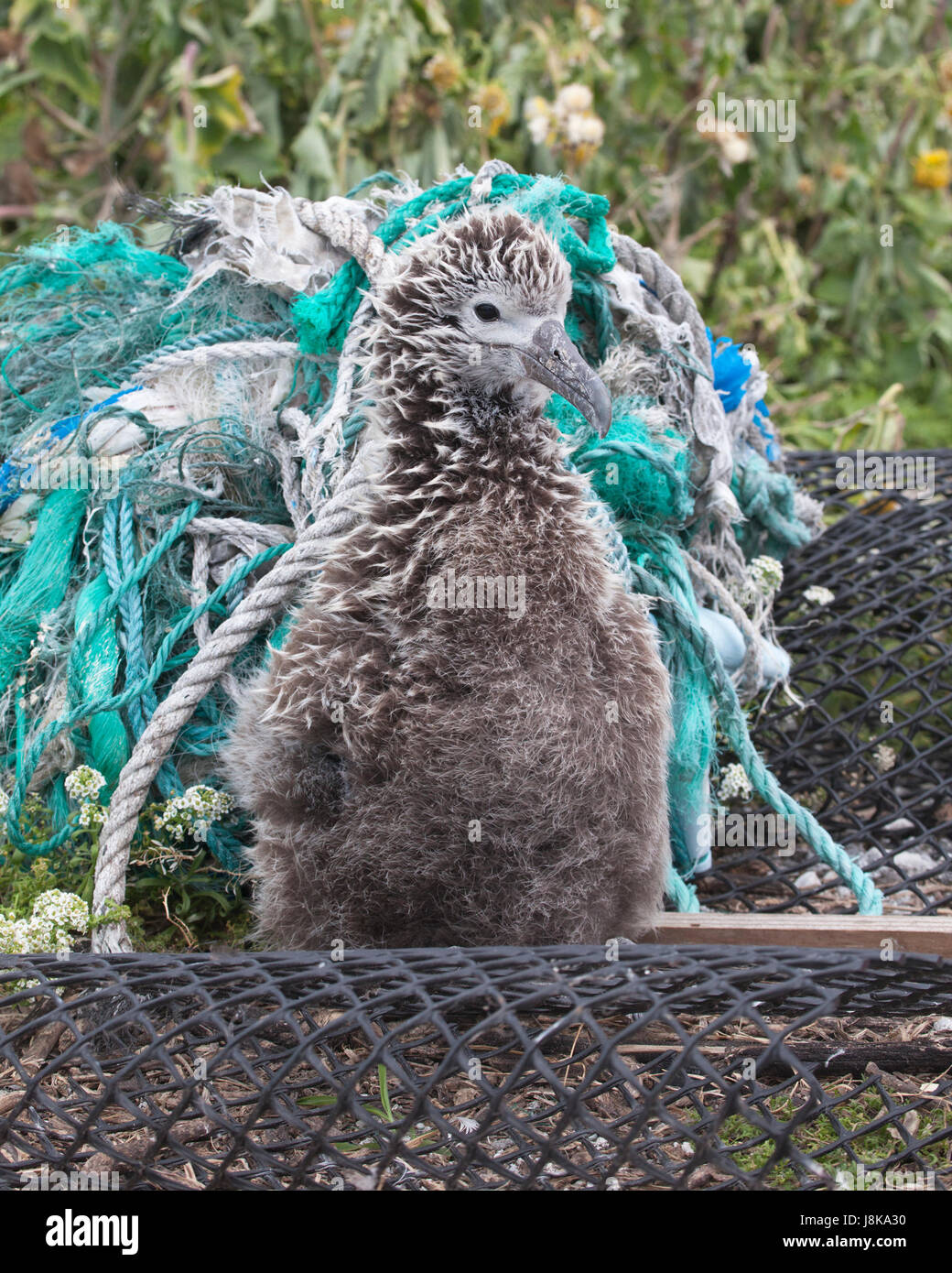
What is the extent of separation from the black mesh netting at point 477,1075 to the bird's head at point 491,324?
3.46 ft

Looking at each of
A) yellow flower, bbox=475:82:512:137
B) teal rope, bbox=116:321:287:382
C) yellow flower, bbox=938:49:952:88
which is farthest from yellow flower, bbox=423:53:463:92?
teal rope, bbox=116:321:287:382

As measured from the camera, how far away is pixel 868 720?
138 inches

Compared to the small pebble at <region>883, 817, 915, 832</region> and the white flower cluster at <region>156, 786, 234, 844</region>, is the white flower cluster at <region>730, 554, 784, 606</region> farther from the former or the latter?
the white flower cluster at <region>156, 786, 234, 844</region>

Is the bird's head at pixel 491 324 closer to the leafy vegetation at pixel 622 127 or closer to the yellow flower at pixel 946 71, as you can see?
the leafy vegetation at pixel 622 127

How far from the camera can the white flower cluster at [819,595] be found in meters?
3.51

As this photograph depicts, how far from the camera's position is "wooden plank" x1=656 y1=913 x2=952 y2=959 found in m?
2.41

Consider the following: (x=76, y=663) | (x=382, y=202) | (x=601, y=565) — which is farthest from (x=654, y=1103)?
(x=382, y=202)

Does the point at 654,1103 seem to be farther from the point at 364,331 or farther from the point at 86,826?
the point at 364,331

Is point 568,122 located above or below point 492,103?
below

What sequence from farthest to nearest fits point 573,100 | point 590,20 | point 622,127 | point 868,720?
1. point 622,127
2. point 590,20
3. point 573,100
4. point 868,720

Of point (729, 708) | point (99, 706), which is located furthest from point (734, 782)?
point (99, 706)

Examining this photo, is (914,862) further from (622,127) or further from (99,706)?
(622,127)

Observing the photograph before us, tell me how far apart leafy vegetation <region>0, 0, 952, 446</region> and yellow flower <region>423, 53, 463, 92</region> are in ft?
0.05

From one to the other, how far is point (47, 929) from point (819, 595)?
2239 mm
